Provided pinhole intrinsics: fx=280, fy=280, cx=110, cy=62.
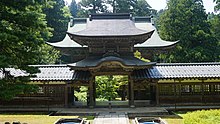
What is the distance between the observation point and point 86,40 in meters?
23.8

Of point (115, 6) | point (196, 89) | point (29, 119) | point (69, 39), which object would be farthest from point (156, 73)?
point (115, 6)

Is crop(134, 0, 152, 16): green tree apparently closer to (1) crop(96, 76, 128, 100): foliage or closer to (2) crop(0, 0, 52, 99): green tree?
(1) crop(96, 76, 128, 100): foliage

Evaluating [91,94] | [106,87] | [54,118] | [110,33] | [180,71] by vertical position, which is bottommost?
[54,118]

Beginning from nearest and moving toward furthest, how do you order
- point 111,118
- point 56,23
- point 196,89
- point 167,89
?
1. point 111,118
2. point 196,89
3. point 167,89
4. point 56,23

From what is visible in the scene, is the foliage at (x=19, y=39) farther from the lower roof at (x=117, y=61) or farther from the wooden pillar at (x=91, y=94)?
the wooden pillar at (x=91, y=94)

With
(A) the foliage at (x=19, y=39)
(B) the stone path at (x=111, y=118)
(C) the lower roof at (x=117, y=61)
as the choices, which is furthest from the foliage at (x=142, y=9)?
(A) the foliage at (x=19, y=39)

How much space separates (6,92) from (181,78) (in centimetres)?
1403

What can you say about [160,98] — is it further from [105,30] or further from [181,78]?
[105,30]

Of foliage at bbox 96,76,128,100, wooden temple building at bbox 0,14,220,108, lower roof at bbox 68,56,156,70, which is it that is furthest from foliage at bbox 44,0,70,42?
lower roof at bbox 68,56,156,70

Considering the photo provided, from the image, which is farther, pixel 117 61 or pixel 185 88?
pixel 185 88

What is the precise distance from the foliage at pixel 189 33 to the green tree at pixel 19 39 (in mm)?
28784

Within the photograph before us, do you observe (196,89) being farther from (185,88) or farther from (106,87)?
(106,87)

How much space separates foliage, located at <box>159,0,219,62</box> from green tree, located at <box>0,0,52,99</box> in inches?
1133

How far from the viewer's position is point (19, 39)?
14.4 meters
